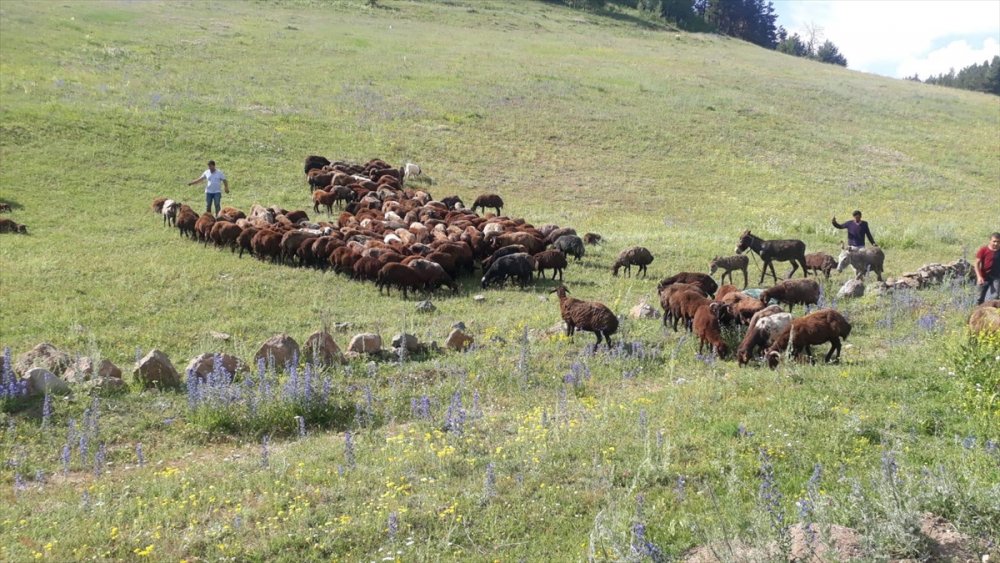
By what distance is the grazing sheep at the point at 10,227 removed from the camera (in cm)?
1791

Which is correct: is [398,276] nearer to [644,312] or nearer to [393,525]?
[644,312]

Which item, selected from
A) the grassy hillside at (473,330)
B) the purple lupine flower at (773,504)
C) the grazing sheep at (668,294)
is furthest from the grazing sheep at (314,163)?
the purple lupine flower at (773,504)

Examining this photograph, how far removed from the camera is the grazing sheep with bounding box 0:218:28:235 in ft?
58.7

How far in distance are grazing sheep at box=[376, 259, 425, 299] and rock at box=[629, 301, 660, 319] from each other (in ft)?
14.0

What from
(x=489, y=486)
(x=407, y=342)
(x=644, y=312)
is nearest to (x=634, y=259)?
(x=644, y=312)

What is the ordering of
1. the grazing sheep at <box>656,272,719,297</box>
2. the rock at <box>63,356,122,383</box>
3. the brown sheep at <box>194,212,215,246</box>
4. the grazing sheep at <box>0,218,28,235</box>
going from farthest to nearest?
the brown sheep at <box>194,212,215,246</box> → the grazing sheep at <box>0,218,28,235</box> → the grazing sheep at <box>656,272,719,297</box> → the rock at <box>63,356,122,383</box>

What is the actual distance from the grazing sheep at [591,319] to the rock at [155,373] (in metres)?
5.64

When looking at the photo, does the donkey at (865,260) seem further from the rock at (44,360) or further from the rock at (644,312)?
the rock at (44,360)

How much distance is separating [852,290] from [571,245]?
612 cm

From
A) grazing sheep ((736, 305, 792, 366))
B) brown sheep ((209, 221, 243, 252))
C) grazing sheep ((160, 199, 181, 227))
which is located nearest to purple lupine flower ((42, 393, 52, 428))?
grazing sheep ((736, 305, 792, 366))

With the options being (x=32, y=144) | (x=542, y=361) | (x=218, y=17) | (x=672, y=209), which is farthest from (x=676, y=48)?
(x=542, y=361)

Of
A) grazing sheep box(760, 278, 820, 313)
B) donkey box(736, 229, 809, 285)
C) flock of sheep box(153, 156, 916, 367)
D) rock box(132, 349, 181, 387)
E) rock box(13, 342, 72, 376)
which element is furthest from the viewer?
donkey box(736, 229, 809, 285)

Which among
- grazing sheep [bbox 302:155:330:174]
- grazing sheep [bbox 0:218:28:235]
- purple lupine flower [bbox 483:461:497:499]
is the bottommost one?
grazing sheep [bbox 0:218:28:235]

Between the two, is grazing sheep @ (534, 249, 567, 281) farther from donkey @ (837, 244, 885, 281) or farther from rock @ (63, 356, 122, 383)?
rock @ (63, 356, 122, 383)
